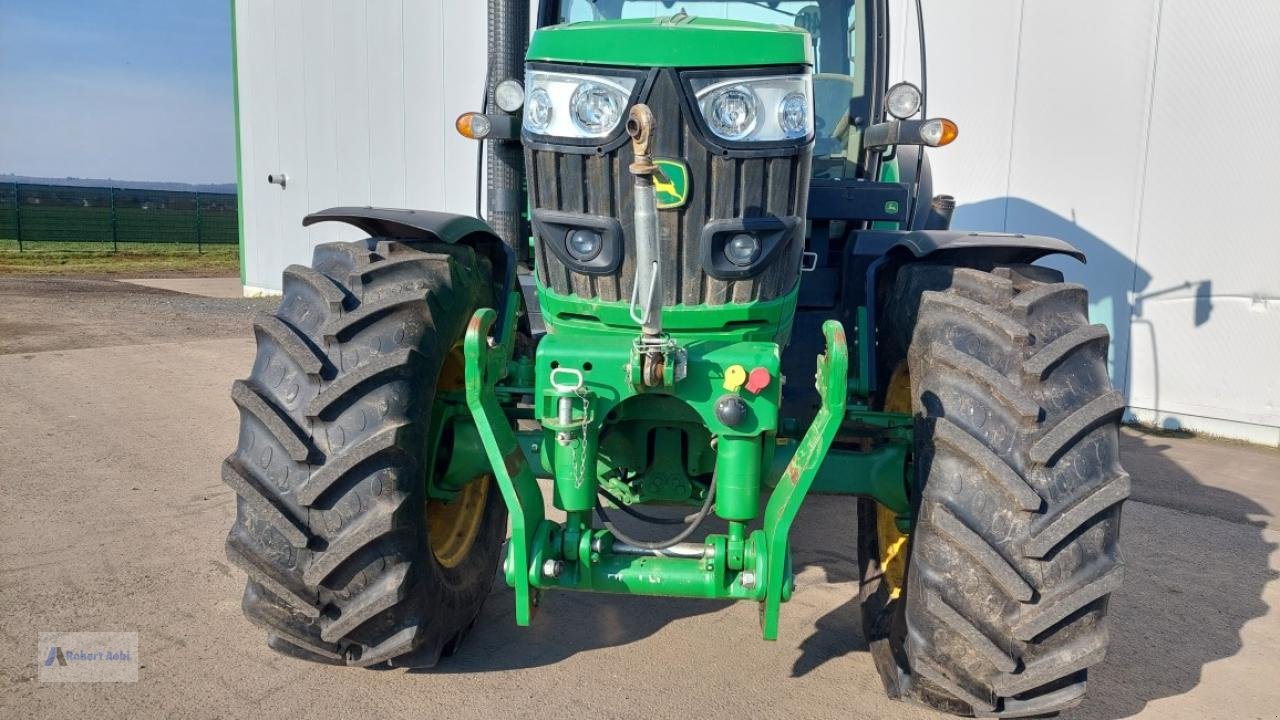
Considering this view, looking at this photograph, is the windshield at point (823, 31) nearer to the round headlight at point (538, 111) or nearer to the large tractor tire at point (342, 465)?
the round headlight at point (538, 111)

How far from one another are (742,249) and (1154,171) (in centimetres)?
590

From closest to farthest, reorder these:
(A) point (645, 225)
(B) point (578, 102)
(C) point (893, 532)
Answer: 1. (A) point (645, 225)
2. (B) point (578, 102)
3. (C) point (893, 532)

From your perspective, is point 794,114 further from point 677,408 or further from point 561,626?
point 561,626

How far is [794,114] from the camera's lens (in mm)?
3107

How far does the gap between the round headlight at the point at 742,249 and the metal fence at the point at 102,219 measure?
87.6ft

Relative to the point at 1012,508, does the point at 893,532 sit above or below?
below

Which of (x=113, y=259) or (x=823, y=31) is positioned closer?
(x=823, y=31)

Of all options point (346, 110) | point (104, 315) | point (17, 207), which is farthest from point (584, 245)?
point (17, 207)

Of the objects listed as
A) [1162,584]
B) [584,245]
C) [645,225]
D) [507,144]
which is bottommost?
[1162,584]

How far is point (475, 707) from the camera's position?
3.26 meters

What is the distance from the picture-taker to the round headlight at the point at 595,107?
3.07m

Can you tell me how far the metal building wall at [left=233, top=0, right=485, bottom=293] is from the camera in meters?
12.5

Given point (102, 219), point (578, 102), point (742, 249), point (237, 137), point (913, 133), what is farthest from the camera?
point (102, 219)

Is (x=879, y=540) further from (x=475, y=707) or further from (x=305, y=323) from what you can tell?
(x=305, y=323)
